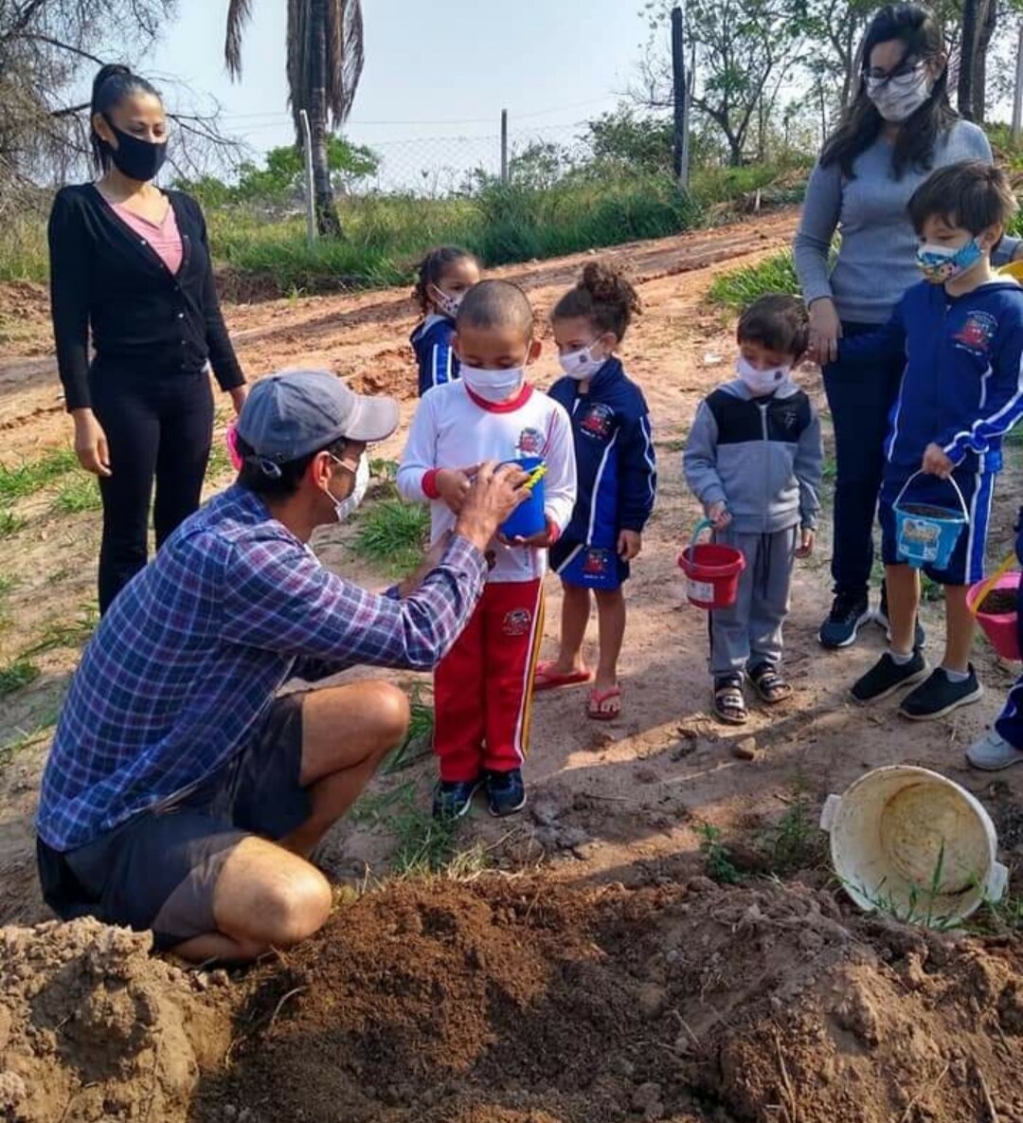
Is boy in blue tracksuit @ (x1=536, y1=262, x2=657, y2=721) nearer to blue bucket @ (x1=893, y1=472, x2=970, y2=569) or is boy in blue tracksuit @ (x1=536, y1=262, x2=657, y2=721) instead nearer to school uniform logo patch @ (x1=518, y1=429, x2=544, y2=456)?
school uniform logo patch @ (x1=518, y1=429, x2=544, y2=456)

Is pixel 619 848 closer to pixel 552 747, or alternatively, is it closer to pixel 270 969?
pixel 552 747

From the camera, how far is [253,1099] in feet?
7.68

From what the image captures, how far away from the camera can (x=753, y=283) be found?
8703 millimetres

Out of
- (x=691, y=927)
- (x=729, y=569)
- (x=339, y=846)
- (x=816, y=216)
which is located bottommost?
(x=339, y=846)

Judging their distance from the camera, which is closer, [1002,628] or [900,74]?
[1002,628]

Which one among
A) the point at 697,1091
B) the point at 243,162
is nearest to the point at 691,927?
the point at 697,1091

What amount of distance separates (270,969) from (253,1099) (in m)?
0.33

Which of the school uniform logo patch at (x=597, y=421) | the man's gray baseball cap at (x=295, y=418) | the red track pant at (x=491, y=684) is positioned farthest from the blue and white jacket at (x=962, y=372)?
the man's gray baseball cap at (x=295, y=418)

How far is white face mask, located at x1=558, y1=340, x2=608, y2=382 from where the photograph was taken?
139 inches

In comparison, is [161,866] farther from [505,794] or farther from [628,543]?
[628,543]

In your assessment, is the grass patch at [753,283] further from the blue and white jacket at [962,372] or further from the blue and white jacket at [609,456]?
the blue and white jacket at [609,456]

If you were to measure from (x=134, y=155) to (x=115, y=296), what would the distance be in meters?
0.46

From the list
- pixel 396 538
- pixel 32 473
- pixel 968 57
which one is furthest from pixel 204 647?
pixel 968 57

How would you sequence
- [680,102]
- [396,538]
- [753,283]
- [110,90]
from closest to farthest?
[110,90] → [396,538] → [753,283] → [680,102]
